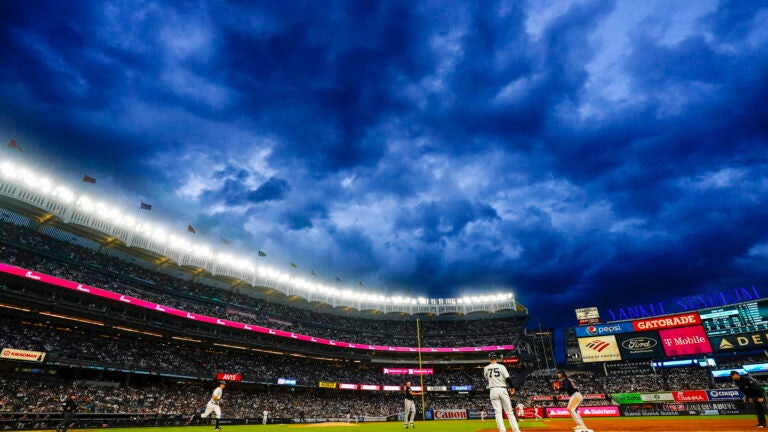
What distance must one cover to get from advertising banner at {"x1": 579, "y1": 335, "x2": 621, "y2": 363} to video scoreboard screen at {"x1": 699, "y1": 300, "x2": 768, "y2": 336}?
12.1m

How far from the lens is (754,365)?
46.4m

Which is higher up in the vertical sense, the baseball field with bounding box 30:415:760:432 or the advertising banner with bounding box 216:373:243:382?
the advertising banner with bounding box 216:373:243:382

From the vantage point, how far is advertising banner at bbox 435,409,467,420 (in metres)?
46.5

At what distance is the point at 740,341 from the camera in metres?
47.0

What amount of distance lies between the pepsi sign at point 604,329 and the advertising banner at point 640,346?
91 centimetres

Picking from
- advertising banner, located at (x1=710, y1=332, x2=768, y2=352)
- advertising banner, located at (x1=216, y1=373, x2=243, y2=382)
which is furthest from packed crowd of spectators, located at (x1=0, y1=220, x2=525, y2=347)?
advertising banner, located at (x1=710, y1=332, x2=768, y2=352)

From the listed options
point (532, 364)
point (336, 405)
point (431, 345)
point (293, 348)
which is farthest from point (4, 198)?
point (532, 364)

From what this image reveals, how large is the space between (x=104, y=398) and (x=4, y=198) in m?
22.7

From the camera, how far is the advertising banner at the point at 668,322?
50188mm

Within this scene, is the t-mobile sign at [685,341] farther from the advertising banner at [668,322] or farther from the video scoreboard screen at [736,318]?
the video scoreboard screen at [736,318]

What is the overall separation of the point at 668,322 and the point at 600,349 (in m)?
10.3

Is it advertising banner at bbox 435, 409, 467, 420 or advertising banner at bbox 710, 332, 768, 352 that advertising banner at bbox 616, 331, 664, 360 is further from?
advertising banner at bbox 435, 409, 467, 420

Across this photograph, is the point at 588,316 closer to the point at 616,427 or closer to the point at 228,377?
the point at 616,427

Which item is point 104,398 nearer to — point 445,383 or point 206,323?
point 206,323
